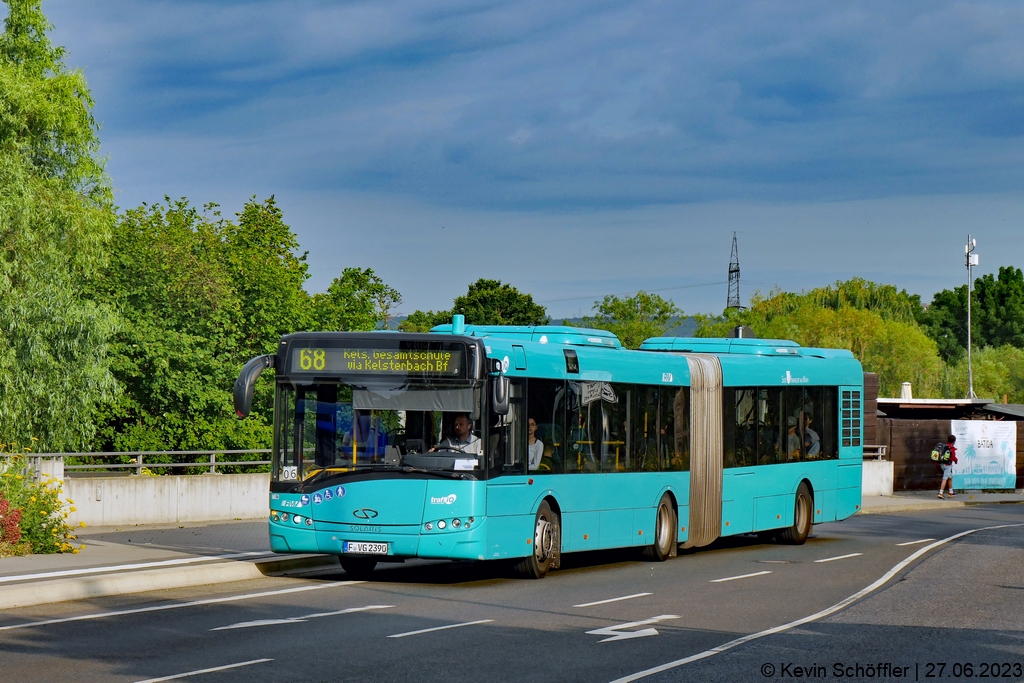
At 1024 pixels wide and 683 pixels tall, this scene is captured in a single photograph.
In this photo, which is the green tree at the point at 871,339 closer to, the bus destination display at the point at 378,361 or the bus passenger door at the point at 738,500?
the bus passenger door at the point at 738,500

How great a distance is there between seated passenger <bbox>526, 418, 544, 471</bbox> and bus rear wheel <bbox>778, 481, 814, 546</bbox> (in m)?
8.40

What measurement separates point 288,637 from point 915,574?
31.3 ft

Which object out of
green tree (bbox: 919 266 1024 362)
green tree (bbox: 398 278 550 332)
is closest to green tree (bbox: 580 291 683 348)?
green tree (bbox: 398 278 550 332)

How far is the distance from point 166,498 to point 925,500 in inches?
978

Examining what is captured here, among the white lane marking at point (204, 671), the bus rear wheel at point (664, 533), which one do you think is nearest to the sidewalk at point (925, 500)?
the bus rear wheel at point (664, 533)

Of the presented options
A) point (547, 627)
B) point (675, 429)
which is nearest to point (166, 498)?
point (675, 429)

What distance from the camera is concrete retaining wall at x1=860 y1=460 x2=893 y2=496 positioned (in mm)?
44375

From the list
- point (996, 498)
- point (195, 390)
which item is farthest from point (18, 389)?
point (996, 498)

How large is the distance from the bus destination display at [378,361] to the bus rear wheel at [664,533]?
18.2 feet

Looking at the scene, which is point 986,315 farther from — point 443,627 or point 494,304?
→ point 443,627

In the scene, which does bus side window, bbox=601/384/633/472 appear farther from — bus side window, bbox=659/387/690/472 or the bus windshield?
the bus windshield

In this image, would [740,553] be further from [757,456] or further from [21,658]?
[21,658]

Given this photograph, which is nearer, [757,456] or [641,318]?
[757,456]

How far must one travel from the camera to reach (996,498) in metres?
43.1
